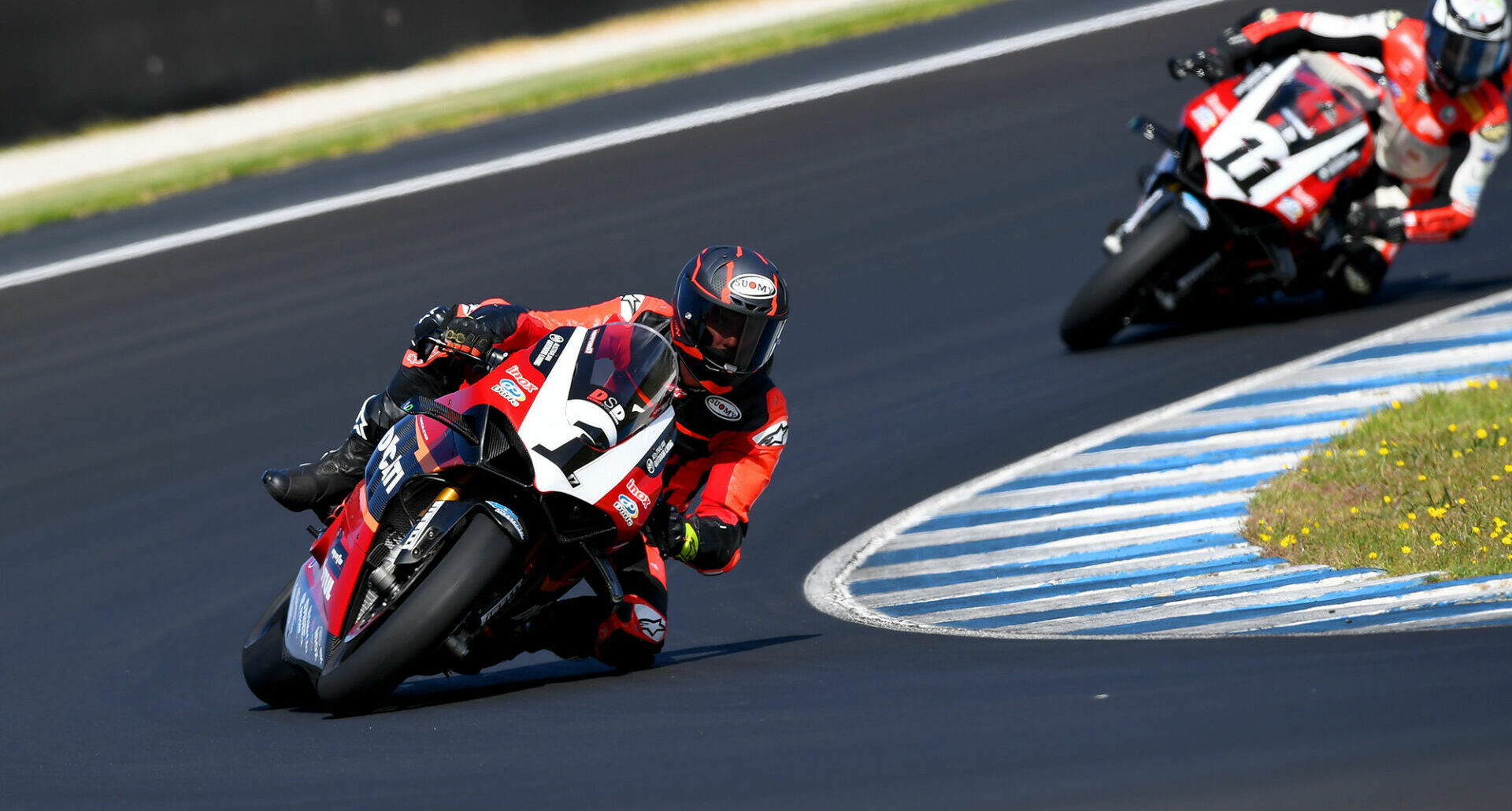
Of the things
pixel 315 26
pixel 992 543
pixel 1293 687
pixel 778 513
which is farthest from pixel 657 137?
pixel 1293 687

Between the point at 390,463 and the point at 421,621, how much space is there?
0.69 meters

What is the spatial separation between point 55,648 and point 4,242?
24.7 feet

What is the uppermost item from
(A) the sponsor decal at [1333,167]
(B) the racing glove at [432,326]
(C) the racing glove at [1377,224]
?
(B) the racing glove at [432,326]

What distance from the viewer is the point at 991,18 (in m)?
17.6

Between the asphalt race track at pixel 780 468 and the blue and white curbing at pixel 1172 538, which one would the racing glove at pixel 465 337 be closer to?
the asphalt race track at pixel 780 468

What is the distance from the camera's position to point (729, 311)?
6.12 m

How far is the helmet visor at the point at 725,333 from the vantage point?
20.2 feet

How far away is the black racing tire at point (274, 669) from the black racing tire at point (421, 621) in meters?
0.42

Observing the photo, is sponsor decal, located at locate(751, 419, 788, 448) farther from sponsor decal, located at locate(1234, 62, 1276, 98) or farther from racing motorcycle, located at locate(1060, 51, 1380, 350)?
sponsor decal, located at locate(1234, 62, 1276, 98)

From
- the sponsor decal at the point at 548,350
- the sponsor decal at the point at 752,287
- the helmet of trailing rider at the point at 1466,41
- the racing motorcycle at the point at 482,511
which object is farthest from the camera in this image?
the helmet of trailing rider at the point at 1466,41

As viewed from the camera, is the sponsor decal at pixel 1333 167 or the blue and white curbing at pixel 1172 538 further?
the sponsor decal at pixel 1333 167

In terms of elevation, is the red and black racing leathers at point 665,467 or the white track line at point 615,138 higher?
the red and black racing leathers at point 665,467

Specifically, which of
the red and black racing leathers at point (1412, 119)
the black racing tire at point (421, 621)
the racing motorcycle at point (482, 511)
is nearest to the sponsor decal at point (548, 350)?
the racing motorcycle at point (482, 511)

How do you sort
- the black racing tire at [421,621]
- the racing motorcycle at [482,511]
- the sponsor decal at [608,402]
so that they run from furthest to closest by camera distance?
1. the sponsor decal at [608,402]
2. the racing motorcycle at [482,511]
3. the black racing tire at [421,621]
